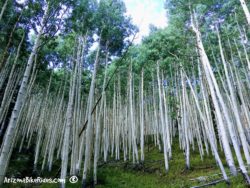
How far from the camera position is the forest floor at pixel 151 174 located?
7.37m

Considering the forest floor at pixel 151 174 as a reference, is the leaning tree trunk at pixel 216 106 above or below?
above

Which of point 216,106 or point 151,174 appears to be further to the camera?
point 151,174

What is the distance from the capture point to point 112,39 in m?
9.69

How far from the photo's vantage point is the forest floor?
7.37 m

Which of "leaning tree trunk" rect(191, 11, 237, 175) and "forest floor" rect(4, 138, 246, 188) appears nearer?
"leaning tree trunk" rect(191, 11, 237, 175)

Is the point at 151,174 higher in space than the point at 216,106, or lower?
lower

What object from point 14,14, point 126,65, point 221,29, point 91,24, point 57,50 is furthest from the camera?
point 126,65

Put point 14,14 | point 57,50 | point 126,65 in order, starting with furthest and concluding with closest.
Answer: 1. point 126,65
2. point 57,50
3. point 14,14

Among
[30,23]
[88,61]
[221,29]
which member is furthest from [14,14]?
[221,29]

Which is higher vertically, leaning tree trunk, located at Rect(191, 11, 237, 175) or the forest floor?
leaning tree trunk, located at Rect(191, 11, 237, 175)

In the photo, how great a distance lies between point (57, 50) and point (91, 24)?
3545 mm

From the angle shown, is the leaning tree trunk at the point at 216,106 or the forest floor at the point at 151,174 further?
the forest floor at the point at 151,174

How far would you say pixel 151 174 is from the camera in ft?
32.5

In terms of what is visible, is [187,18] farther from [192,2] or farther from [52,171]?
[52,171]
